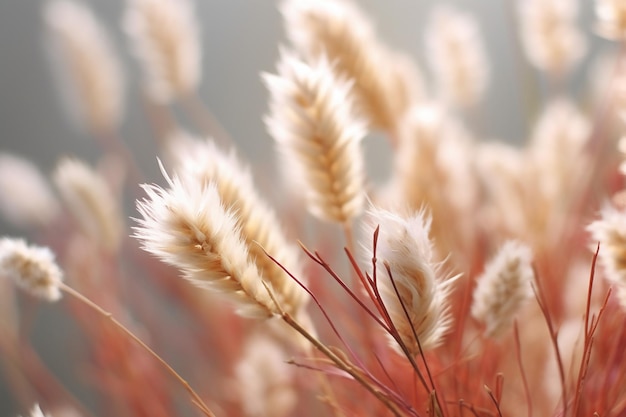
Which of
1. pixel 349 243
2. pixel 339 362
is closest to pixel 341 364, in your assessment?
pixel 339 362

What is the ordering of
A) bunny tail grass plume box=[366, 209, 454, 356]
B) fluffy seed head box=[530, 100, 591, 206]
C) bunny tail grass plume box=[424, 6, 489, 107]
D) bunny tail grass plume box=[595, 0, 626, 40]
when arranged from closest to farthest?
bunny tail grass plume box=[366, 209, 454, 356] → bunny tail grass plume box=[595, 0, 626, 40] → fluffy seed head box=[530, 100, 591, 206] → bunny tail grass plume box=[424, 6, 489, 107]

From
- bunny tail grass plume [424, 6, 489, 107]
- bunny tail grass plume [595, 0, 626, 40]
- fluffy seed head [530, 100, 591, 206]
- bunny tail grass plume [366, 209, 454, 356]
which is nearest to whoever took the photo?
bunny tail grass plume [366, 209, 454, 356]

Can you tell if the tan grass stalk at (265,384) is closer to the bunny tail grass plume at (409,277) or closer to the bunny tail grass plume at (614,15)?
the bunny tail grass plume at (409,277)

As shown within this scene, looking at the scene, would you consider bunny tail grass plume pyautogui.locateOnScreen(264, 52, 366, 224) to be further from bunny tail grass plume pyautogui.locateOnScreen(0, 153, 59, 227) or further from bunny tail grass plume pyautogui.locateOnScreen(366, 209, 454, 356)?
bunny tail grass plume pyautogui.locateOnScreen(0, 153, 59, 227)

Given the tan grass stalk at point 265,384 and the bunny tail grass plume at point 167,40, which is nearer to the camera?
the tan grass stalk at point 265,384

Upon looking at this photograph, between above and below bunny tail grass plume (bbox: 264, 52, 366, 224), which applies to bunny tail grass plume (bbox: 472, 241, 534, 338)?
below

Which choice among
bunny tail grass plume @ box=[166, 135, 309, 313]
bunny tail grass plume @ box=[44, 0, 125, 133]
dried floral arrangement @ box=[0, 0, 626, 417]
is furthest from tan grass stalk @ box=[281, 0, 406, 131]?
bunny tail grass plume @ box=[44, 0, 125, 133]

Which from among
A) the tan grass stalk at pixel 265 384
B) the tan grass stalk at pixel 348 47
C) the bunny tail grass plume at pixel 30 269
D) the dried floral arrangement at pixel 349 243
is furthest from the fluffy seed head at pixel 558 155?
the bunny tail grass plume at pixel 30 269

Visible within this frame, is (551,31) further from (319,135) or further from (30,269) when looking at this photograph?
(30,269)
